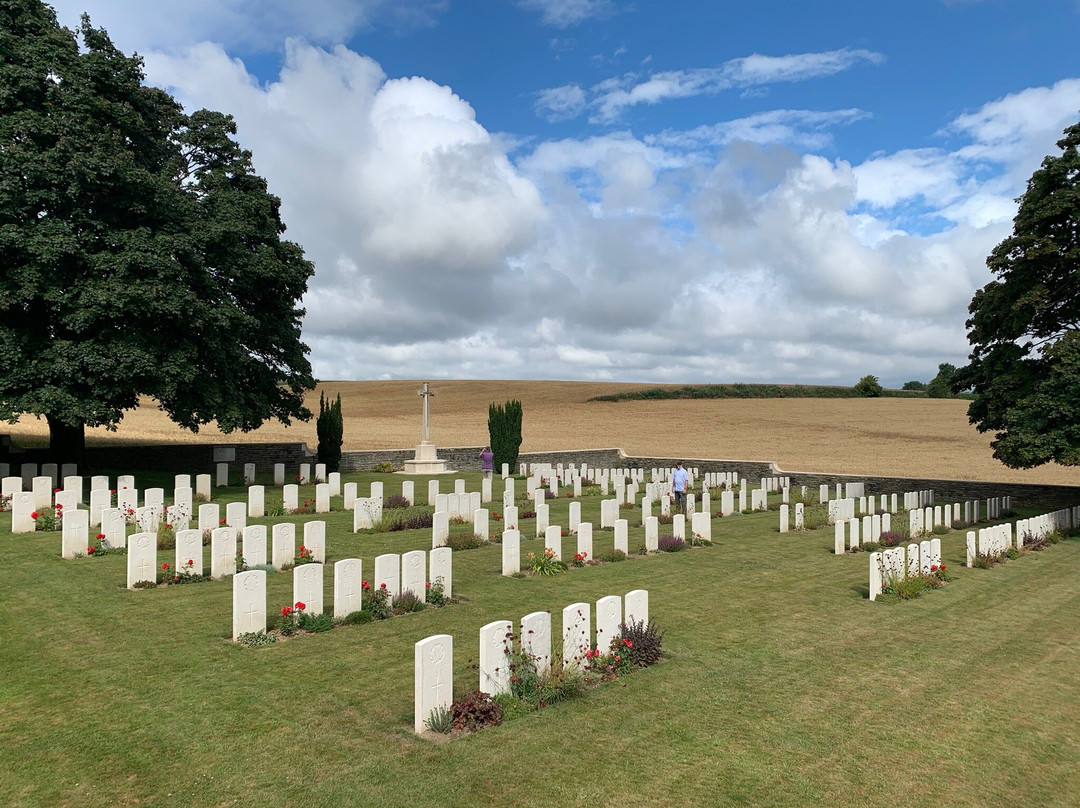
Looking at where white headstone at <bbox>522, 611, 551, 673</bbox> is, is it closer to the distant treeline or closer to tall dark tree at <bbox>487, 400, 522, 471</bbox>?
tall dark tree at <bbox>487, 400, 522, 471</bbox>

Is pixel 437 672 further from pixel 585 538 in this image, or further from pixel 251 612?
pixel 585 538

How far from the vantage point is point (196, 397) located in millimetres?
23109

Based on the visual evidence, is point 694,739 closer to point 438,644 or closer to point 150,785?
point 438,644

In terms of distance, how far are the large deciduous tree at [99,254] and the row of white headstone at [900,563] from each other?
18.2 meters

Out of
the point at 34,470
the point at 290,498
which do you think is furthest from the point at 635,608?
the point at 34,470

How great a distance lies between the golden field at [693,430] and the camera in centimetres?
3884

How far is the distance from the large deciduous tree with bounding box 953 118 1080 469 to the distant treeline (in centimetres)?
5459

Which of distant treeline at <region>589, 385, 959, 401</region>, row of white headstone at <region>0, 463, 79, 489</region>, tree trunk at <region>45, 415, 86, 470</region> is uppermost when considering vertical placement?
distant treeline at <region>589, 385, 959, 401</region>

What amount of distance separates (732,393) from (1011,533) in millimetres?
65446

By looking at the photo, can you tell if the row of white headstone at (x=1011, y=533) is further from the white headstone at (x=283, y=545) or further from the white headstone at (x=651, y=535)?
the white headstone at (x=283, y=545)

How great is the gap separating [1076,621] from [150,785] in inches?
447

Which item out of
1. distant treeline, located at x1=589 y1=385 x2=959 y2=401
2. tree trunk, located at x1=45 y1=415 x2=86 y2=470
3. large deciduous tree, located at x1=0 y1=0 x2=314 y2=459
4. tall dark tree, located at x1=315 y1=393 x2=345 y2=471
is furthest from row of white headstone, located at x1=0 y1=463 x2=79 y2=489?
distant treeline, located at x1=589 y1=385 x2=959 y2=401

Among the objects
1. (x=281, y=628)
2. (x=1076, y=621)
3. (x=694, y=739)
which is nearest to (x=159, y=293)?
(x=281, y=628)

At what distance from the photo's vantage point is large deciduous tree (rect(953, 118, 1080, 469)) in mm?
18562
